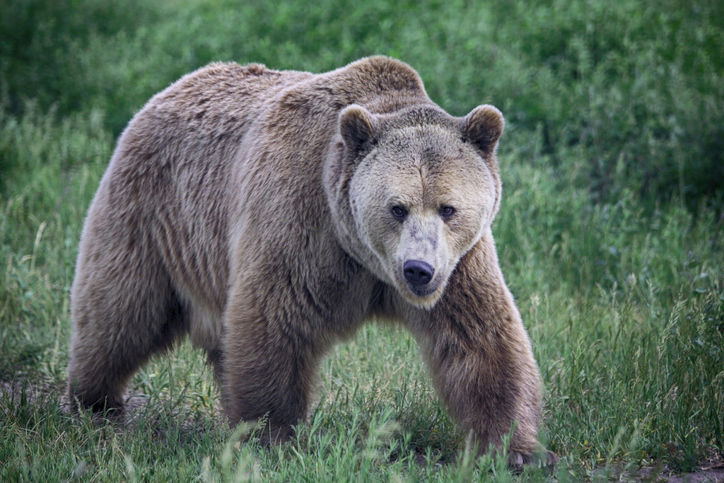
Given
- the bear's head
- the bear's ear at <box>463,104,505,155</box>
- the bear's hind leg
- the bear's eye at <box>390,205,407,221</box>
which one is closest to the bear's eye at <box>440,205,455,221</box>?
the bear's head

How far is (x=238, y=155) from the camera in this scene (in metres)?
4.68

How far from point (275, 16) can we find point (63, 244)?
5.20 metres

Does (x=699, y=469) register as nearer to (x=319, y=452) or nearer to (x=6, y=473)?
(x=319, y=452)

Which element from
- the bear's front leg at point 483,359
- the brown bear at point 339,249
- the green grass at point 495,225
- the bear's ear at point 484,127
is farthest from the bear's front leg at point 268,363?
the bear's ear at point 484,127

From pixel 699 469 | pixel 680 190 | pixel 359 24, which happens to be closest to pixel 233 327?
pixel 699 469

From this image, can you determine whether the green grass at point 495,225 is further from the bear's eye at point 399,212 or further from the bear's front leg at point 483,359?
the bear's eye at point 399,212

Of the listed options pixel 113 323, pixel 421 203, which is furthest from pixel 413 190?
pixel 113 323

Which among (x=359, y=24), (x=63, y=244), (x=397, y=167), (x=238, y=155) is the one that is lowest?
(x=63, y=244)

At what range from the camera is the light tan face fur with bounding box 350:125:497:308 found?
12.0ft

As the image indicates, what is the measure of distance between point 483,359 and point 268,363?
1.03m

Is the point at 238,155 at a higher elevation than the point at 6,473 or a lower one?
higher

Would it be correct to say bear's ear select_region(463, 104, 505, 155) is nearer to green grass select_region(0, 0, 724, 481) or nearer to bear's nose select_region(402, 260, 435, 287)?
bear's nose select_region(402, 260, 435, 287)

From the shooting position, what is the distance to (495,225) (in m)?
6.66

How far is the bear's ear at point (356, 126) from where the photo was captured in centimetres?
389
